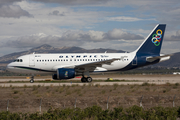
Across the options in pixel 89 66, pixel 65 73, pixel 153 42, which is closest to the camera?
pixel 65 73

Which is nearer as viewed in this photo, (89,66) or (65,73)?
(65,73)

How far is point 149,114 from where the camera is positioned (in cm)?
1340

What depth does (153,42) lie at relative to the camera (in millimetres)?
39469

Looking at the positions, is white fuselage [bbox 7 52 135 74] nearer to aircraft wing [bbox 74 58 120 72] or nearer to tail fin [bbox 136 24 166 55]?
aircraft wing [bbox 74 58 120 72]

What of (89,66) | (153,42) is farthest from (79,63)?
(153,42)

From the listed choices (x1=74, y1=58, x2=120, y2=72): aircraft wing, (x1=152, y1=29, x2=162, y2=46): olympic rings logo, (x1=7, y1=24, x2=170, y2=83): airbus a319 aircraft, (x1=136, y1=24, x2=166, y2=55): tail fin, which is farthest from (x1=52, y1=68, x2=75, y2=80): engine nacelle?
(x1=152, y1=29, x2=162, y2=46): olympic rings logo

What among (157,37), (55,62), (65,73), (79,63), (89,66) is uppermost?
(157,37)

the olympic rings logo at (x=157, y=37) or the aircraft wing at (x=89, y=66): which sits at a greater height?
the olympic rings logo at (x=157, y=37)

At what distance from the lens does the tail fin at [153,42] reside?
3903 cm

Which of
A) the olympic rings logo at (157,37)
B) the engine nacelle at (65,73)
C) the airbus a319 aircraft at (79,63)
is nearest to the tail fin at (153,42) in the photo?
the olympic rings logo at (157,37)

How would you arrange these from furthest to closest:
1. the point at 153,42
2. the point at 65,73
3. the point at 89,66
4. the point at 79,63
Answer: the point at 153,42, the point at 79,63, the point at 89,66, the point at 65,73

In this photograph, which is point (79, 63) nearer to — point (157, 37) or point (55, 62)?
point (55, 62)

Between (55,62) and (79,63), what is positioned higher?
(55,62)

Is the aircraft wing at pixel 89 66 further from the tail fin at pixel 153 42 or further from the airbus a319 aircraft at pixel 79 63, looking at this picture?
the tail fin at pixel 153 42
